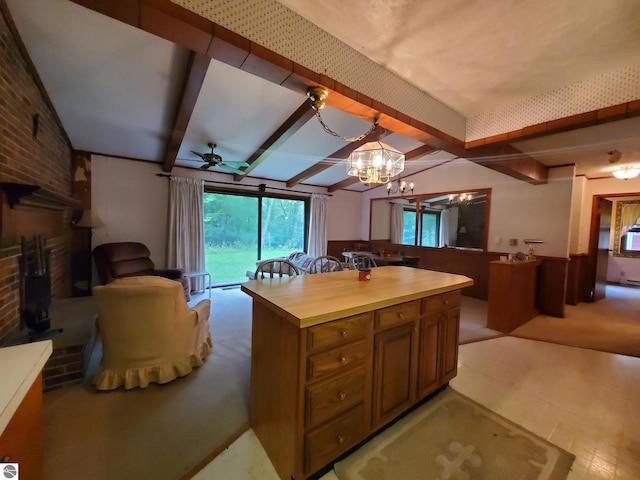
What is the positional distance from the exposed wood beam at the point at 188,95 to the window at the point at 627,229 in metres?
Answer: 9.35

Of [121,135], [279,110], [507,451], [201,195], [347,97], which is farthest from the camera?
[201,195]

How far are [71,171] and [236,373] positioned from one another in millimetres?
3970

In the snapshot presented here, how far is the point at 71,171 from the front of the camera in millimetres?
3938

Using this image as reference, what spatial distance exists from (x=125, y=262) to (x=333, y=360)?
3.99m

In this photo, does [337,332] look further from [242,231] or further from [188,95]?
[242,231]

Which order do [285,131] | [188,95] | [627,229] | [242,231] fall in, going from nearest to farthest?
1. [188,95]
2. [285,131]
3. [242,231]
4. [627,229]

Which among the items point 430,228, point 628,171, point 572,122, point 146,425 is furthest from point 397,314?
point 430,228

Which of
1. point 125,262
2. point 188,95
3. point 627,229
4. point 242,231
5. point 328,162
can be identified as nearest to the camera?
point 188,95

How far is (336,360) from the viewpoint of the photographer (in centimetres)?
139

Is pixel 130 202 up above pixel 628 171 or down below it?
below

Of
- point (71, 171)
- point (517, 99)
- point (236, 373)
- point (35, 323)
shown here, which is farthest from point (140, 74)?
point (517, 99)

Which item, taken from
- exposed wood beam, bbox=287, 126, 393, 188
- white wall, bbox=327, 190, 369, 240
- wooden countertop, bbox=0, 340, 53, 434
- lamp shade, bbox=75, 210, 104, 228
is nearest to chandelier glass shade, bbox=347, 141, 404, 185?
exposed wood beam, bbox=287, 126, 393, 188

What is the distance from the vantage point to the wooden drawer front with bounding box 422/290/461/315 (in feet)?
6.15

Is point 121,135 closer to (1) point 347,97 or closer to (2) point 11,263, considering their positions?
(2) point 11,263
